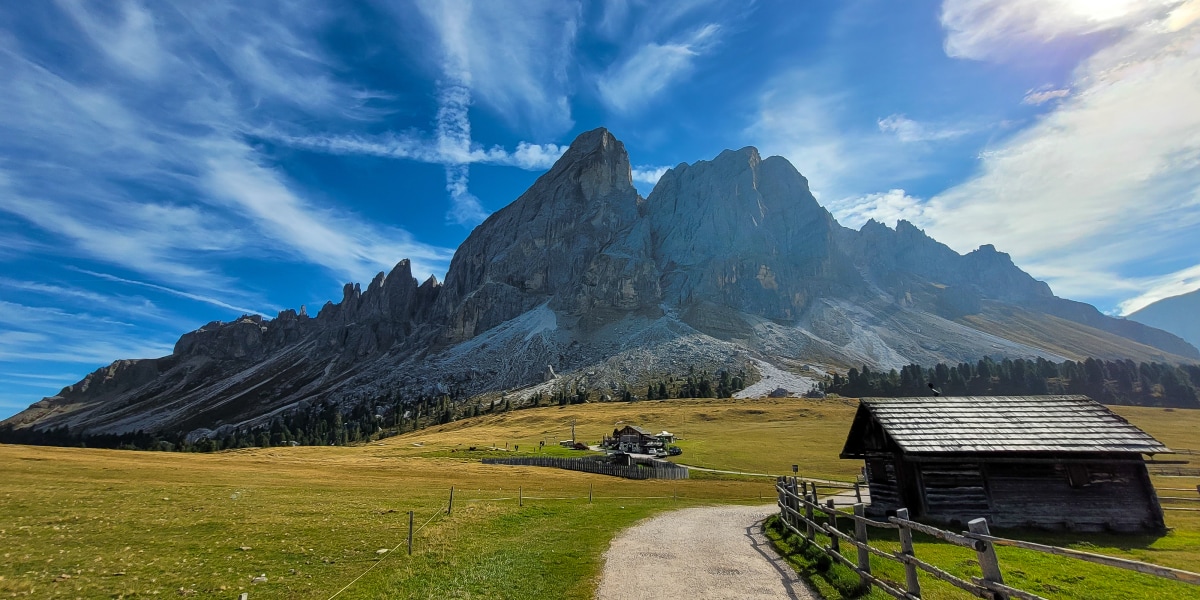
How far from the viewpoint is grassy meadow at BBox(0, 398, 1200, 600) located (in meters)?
12.9

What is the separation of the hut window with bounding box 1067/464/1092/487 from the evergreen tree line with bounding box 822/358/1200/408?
136 m

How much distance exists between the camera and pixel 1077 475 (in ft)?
78.5

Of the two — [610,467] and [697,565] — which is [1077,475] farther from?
[610,467]

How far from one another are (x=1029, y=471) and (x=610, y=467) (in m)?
38.6

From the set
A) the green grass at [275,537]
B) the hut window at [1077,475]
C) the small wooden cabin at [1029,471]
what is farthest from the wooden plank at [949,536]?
the hut window at [1077,475]

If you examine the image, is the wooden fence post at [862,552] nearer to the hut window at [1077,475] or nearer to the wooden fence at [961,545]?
the wooden fence at [961,545]

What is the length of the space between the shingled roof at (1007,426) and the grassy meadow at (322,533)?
13.0 ft

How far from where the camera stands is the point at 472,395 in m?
197

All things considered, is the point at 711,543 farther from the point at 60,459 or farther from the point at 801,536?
the point at 60,459

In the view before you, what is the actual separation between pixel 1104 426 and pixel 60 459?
211 ft

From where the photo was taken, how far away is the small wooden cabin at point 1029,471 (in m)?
23.6

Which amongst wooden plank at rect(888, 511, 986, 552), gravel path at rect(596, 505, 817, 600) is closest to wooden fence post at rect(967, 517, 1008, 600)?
wooden plank at rect(888, 511, 986, 552)

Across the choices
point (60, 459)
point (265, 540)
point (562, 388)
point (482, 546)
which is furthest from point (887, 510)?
point (562, 388)

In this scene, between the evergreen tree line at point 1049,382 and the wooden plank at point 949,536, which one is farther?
the evergreen tree line at point 1049,382
